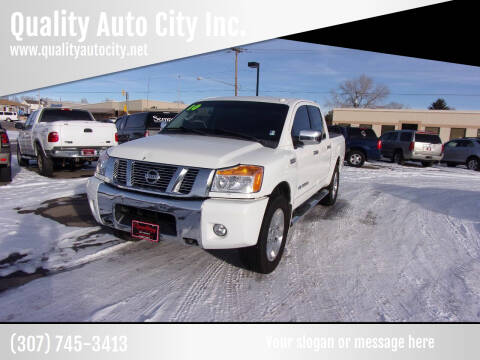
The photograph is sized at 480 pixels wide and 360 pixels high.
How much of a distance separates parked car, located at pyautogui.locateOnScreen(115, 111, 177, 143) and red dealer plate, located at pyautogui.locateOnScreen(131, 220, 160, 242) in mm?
7808

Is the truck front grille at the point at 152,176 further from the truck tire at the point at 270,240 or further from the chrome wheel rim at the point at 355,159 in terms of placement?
the chrome wheel rim at the point at 355,159

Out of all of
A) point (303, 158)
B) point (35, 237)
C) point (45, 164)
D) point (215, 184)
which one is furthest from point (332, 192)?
point (45, 164)

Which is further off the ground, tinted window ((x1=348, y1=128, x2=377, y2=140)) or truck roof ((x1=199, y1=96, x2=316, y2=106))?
truck roof ((x1=199, y1=96, x2=316, y2=106))

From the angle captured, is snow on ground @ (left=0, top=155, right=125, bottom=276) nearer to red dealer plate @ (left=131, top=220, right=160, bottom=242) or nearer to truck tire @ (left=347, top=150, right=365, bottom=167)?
red dealer plate @ (left=131, top=220, right=160, bottom=242)

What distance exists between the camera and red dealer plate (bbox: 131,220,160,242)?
9.98 ft

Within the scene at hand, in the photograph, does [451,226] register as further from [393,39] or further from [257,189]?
[393,39]

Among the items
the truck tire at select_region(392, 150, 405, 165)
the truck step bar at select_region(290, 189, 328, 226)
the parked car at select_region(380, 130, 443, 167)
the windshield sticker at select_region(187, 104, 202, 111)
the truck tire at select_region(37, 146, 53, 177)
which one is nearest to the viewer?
the truck step bar at select_region(290, 189, 328, 226)

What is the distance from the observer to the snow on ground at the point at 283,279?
2.75 m

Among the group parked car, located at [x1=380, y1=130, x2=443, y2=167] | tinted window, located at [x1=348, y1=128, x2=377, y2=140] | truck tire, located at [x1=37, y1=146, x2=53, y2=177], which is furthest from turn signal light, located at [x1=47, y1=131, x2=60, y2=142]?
parked car, located at [x1=380, y1=130, x2=443, y2=167]

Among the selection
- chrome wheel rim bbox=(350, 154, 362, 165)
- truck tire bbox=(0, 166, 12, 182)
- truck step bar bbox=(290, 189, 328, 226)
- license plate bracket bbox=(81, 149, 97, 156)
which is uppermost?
license plate bracket bbox=(81, 149, 97, 156)

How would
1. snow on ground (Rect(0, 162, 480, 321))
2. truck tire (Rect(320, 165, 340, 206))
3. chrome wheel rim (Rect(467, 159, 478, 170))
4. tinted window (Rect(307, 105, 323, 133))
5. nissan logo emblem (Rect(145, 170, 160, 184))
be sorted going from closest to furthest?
snow on ground (Rect(0, 162, 480, 321)) < nissan logo emblem (Rect(145, 170, 160, 184)) < tinted window (Rect(307, 105, 323, 133)) < truck tire (Rect(320, 165, 340, 206)) < chrome wheel rim (Rect(467, 159, 478, 170))

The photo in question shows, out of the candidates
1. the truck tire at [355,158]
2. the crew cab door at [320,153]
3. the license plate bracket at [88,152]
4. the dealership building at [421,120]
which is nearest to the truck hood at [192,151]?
the crew cab door at [320,153]

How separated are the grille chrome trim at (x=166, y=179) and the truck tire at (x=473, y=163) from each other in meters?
16.4

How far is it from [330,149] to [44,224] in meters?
4.54
